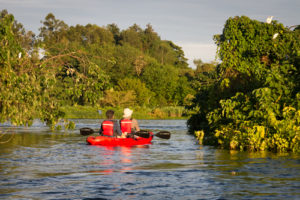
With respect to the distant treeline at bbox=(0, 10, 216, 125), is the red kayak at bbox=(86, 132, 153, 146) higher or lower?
lower

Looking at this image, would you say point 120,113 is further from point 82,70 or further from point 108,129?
point 108,129

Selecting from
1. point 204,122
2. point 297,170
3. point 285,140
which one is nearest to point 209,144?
point 204,122

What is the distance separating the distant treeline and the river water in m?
1.34

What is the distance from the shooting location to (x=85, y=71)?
3722 centimetres

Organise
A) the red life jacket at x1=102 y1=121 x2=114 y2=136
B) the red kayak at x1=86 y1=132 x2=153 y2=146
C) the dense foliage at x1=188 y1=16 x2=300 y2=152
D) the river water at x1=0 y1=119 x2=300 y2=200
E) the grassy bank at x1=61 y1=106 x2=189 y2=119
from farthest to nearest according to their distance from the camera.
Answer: the grassy bank at x1=61 y1=106 x2=189 y2=119
the red life jacket at x1=102 y1=121 x2=114 y2=136
the red kayak at x1=86 y1=132 x2=153 y2=146
the dense foliage at x1=188 y1=16 x2=300 y2=152
the river water at x1=0 y1=119 x2=300 y2=200

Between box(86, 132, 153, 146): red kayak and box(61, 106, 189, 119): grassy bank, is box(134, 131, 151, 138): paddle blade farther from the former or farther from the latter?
box(61, 106, 189, 119): grassy bank

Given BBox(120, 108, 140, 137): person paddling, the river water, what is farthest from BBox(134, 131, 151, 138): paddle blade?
the river water

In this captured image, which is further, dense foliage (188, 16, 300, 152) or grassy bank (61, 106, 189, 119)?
grassy bank (61, 106, 189, 119)

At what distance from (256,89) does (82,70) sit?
5119cm

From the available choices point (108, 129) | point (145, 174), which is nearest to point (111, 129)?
point (108, 129)

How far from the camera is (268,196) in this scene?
1047cm

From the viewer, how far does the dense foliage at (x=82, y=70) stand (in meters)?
12.5

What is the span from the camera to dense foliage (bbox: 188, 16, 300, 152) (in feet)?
58.0

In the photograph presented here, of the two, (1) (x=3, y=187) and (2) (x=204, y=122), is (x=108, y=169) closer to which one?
(1) (x=3, y=187)
